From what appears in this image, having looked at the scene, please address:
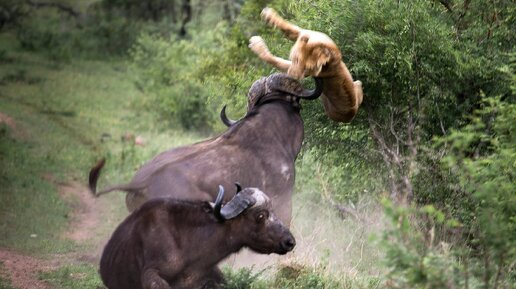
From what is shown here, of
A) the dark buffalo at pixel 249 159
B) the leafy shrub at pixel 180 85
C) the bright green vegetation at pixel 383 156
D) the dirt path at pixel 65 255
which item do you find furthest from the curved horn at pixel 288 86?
the leafy shrub at pixel 180 85

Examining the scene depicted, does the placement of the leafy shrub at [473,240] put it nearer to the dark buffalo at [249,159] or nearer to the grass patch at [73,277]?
the dark buffalo at [249,159]

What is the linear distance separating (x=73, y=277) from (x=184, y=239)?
2729mm

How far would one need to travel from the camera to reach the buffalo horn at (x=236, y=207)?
8398mm

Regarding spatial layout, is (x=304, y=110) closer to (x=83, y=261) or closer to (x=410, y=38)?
(x=410, y=38)

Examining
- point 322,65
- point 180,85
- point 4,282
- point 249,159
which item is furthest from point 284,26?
point 180,85

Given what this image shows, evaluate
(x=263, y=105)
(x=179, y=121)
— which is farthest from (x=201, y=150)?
(x=179, y=121)

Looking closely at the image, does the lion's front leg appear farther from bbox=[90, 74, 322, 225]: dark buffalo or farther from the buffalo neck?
the buffalo neck

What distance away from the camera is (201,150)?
9406 millimetres

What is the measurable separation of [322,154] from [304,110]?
0.68 metres

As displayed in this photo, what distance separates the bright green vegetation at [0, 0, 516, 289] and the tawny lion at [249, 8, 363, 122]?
434 millimetres

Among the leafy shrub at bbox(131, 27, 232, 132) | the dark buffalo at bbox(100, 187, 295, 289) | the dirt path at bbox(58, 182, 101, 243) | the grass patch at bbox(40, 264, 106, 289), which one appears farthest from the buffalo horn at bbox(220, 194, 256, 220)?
the leafy shrub at bbox(131, 27, 232, 132)

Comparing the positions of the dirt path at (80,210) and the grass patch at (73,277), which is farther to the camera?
the dirt path at (80,210)

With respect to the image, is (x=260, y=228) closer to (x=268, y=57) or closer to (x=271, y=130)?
(x=271, y=130)

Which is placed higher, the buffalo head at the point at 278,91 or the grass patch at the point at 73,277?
the buffalo head at the point at 278,91
